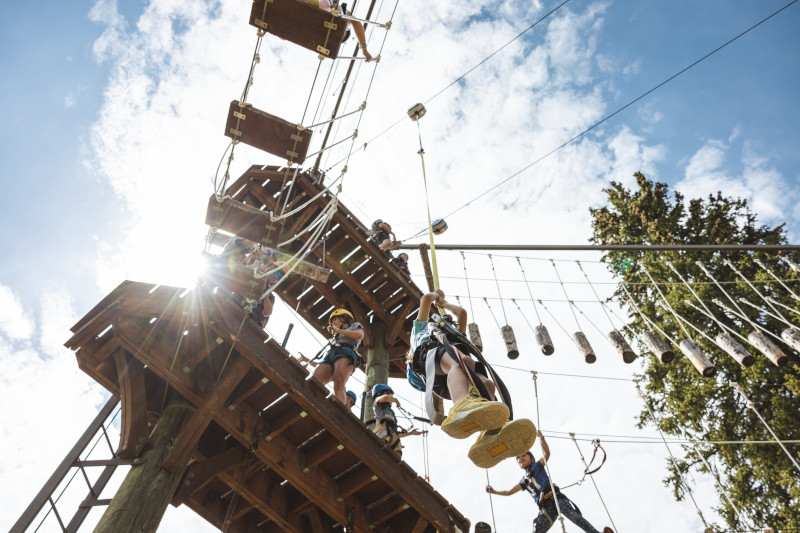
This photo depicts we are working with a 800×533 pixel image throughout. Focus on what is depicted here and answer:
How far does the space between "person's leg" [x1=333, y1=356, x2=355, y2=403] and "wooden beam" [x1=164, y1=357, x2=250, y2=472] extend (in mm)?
1680

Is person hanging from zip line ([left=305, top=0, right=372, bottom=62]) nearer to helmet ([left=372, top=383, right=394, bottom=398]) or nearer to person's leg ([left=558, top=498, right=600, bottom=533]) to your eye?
helmet ([left=372, top=383, right=394, bottom=398])

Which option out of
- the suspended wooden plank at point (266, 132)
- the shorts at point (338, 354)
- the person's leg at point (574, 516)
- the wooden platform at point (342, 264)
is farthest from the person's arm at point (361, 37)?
the person's leg at point (574, 516)

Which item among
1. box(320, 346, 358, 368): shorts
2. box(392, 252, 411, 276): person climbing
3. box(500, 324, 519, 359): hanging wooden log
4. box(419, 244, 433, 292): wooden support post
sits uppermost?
box(392, 252, 411, 276): person climbing

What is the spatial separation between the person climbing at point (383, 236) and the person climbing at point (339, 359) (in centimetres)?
361

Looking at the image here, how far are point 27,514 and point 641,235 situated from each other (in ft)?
56.3

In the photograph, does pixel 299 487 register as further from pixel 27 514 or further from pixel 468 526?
pixel 27 514

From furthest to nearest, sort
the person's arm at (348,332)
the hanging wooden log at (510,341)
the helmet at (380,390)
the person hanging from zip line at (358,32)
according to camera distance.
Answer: the hanging wooden log at (510,341) → the helmet at (380,390) → the person's arm at (348,332) → the person hanging from zip line at (358,32)

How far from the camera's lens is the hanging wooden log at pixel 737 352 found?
320 inches

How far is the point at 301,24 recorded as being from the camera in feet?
18.8

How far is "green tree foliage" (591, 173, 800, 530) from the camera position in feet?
40.3

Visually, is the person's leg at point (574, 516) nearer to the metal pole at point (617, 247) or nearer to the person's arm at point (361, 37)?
the metal pole at point (617, 247)

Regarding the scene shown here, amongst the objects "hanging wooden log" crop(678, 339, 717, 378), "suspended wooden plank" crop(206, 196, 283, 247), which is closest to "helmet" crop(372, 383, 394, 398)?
"suspended wooden plank" crop(206, 196, 283, 247)

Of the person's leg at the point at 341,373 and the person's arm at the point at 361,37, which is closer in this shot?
the person's leg at the point at 341,373

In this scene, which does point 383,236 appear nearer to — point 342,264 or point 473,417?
point 342,264
